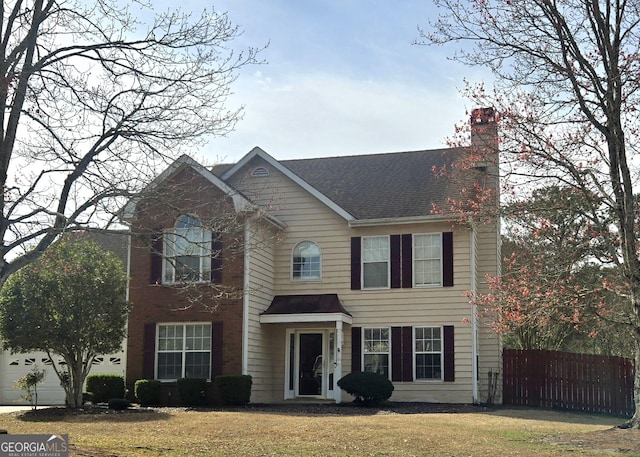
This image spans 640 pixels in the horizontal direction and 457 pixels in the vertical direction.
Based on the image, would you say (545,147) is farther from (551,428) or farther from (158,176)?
(158,176)

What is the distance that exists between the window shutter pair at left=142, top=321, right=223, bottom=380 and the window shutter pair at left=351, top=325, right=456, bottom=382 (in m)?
4.06

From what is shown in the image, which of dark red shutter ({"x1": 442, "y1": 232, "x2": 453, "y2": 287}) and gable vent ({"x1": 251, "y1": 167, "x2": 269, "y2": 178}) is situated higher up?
gable vent ({"x1": 251, "y1": 167, "x2": 269, "y2": 178})

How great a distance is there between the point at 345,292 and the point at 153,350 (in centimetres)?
593

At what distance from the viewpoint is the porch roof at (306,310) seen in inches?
893

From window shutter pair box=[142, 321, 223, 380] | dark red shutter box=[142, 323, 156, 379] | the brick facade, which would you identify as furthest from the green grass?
dark red shutter box=[142, 323, 156, 379]

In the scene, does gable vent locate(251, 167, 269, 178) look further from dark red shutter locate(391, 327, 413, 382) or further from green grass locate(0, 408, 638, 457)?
green grass locate(0, 408, 638, 457)

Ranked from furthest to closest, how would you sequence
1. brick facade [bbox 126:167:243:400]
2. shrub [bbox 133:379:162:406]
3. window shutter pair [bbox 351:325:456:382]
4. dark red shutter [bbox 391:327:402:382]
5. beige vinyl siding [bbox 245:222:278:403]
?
dark red shutter [bbox 391:327:402:382] → window shutter pair [bbox 351:325:456:382] → beige vinyl siding [bbox 245:222:278:403] → brick facade [bbox 126:167:243:400] → shrub [bbox 133:379:162:406]

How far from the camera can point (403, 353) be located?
23.1 metres

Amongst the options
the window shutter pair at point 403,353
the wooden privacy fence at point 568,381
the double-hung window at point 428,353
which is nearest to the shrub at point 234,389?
the window shutter pair at point 403,353

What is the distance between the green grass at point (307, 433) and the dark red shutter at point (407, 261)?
526 cm

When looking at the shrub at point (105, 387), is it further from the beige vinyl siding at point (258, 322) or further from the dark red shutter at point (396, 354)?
the dark red shutter at point (396, 354)

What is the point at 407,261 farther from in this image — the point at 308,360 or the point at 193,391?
the point at 193,391

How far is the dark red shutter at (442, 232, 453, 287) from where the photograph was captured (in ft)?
75.6

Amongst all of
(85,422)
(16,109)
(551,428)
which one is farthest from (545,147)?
(85,422)
